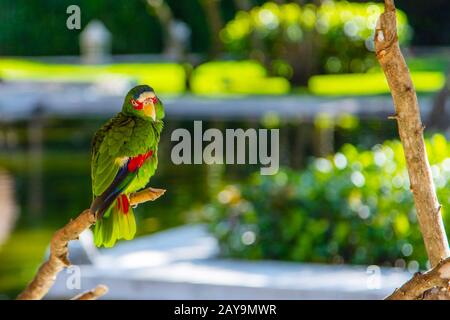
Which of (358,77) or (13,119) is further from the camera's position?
(358,77)

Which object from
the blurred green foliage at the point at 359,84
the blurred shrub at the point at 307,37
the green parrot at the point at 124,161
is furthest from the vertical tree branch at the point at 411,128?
the blurred shrub at the point at 307,37

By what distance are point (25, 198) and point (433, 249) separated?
31.1 ft

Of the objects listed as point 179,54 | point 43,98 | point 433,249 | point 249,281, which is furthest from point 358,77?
point 433,249

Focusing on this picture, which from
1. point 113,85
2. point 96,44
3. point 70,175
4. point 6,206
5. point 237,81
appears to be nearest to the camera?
point 6,206

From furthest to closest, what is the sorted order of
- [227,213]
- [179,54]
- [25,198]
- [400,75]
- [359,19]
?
1. [179,54]
2. [359,19]
3. [25,198]
4. [227,213]
5. [400,75]

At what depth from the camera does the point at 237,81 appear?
19.6 meters

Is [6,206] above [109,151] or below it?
above

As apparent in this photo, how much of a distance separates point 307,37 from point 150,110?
1784 cm

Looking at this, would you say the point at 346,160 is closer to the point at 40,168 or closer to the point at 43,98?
the point at 40,168

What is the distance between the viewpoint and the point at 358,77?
19125 mm

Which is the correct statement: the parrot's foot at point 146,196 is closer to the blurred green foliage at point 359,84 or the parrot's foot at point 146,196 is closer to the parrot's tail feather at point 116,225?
the parrot's tail feather at point 116,225

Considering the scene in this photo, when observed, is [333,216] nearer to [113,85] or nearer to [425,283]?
[425,283]

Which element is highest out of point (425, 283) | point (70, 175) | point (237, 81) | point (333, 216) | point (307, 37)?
point (307, 37)

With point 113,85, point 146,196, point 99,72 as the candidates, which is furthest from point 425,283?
point 99,72
